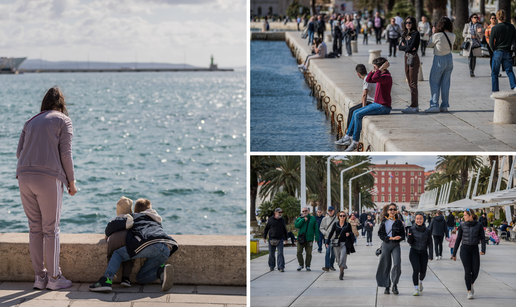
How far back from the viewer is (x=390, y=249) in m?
7.87

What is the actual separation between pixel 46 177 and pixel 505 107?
6.94 metres

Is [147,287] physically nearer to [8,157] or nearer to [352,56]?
[352,56]

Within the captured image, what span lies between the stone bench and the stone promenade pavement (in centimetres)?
10

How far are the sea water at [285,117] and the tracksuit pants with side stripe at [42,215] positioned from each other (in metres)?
6.47

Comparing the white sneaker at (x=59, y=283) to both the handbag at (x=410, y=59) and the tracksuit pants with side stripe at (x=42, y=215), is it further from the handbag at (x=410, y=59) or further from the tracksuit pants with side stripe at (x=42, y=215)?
the handbag at (x=410, y=59)

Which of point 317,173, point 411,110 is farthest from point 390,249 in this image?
point 317,173

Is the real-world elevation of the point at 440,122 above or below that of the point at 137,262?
above

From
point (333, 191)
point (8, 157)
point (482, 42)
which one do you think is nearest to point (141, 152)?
point (8, 157)

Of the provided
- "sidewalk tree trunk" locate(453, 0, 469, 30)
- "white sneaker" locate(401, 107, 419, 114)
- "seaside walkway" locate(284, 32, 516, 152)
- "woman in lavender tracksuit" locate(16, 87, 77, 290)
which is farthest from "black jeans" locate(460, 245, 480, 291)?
"sidewalk tree trunk" locate(453, 0, 469, 30)

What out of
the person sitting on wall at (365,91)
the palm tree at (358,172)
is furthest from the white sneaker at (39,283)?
the palm tree at (358,172)

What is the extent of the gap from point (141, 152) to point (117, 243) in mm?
42988

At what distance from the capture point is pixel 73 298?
17.2 ft

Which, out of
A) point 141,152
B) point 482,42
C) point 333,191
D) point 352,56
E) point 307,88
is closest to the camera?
point 482,42

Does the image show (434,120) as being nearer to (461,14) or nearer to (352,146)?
(352,146)
